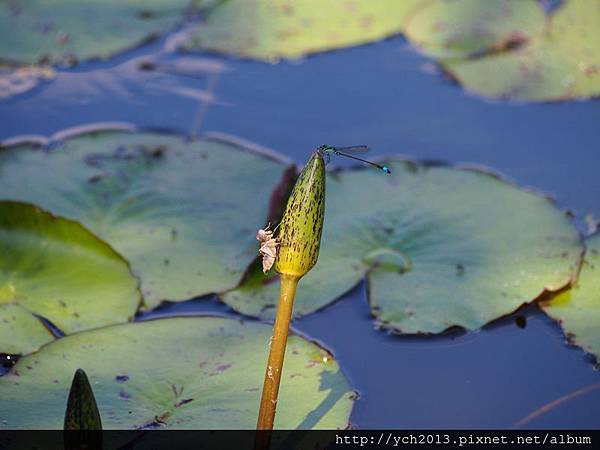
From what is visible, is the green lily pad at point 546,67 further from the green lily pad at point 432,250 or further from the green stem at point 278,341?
the green stem at point 278,341

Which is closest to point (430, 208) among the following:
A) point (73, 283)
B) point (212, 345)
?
point (212, 345)

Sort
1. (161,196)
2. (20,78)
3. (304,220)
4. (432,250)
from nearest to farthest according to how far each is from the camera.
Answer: (304,220)
(432,250)
(161,196)
(20,78)

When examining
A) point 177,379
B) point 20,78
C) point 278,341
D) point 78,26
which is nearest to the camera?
point 278,341

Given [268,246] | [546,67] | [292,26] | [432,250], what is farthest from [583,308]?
[292,26]

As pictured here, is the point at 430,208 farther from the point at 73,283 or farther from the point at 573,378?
the point at 73,283

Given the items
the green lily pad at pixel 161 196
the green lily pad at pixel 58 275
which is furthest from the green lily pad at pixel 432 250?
the green lily pad at pixel 58 275

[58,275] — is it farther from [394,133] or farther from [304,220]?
[394,133]
